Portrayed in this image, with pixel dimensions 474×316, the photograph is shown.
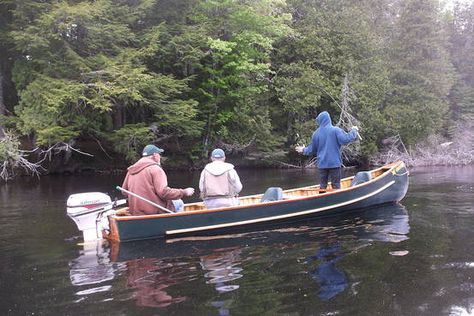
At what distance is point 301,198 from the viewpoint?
341 inches

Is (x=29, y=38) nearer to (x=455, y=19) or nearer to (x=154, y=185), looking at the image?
(x=154, y=185)

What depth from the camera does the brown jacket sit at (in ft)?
24.8

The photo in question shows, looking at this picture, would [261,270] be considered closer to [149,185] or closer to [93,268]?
[93,268]

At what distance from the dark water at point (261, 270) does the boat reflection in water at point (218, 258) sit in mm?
16

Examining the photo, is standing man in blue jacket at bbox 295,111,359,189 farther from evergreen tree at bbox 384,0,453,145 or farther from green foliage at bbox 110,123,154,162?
evergreen tree at bbox 384,0,453,145

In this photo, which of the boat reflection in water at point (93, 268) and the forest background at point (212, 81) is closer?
the boat reflection in water at point (93, 268)

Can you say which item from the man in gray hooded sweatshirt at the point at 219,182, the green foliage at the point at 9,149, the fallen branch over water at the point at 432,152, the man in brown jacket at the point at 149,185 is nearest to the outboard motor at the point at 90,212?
the man in brown jacket at the point at 149,185

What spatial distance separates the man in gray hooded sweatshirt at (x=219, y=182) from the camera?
26.1 ft

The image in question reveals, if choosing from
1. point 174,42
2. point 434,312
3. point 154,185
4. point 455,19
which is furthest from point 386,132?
point 434,312

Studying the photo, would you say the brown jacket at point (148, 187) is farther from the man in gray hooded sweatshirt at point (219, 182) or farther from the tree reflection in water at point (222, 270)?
the tree reflection in water at point (222, 270)

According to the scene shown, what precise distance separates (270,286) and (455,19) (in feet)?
129

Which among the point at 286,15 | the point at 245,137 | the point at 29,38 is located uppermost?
the point at 286,15

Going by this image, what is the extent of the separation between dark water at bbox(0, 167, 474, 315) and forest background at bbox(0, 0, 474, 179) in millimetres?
10625

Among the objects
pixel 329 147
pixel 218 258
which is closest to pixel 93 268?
pixel 218 258
